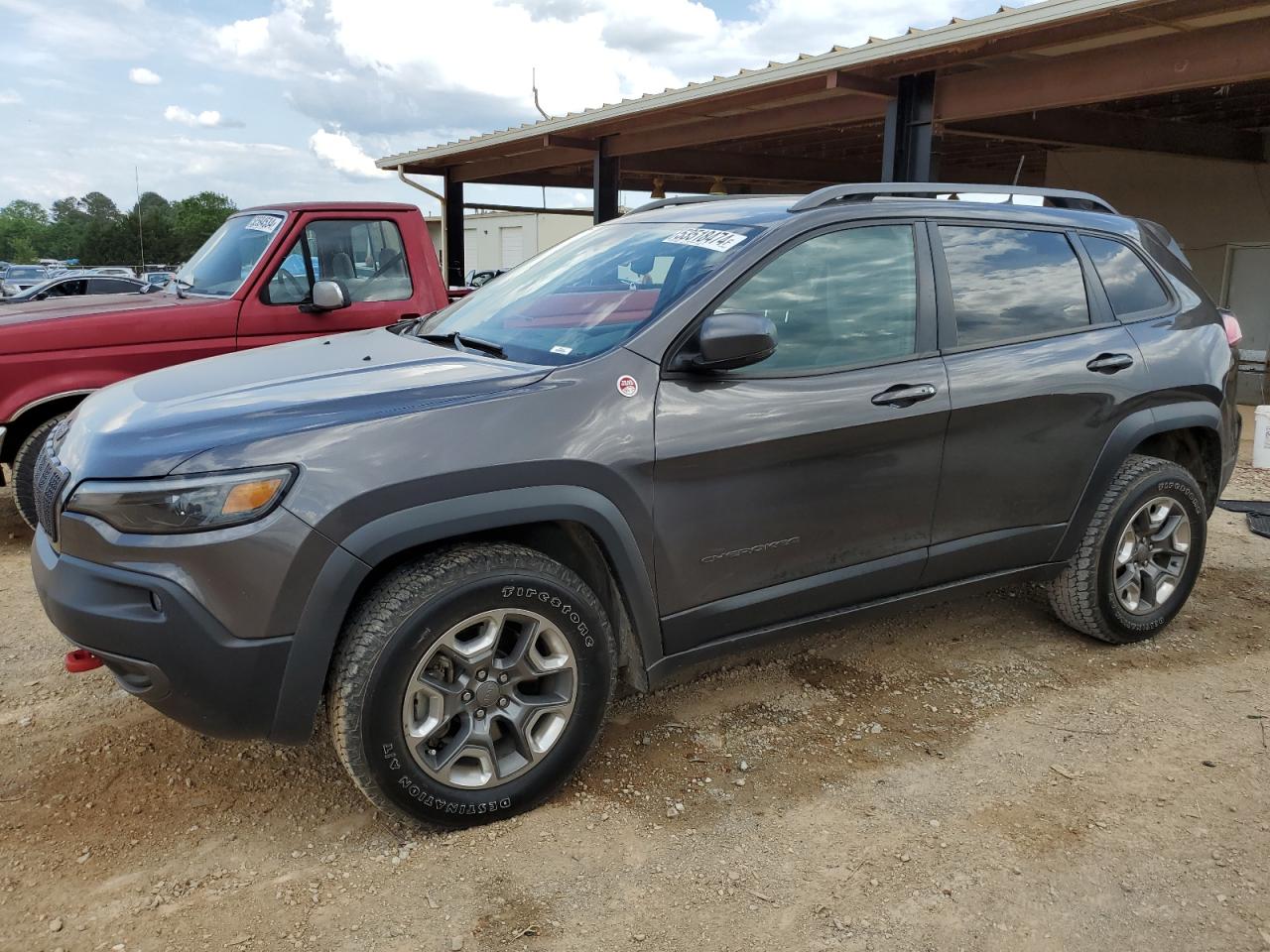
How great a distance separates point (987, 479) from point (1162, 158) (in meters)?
14.0

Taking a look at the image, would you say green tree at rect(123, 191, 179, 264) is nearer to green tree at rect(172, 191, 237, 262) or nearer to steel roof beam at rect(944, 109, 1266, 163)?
green tree at rect(172, 191, 237, 262)

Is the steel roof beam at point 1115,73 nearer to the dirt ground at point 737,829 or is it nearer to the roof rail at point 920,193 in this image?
the roof rail at point 920,193

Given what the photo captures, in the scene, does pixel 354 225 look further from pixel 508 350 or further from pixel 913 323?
pixel 913 323

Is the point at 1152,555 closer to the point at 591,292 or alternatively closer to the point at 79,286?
the point at 591,292

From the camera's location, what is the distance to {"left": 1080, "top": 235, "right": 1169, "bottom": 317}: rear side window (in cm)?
403

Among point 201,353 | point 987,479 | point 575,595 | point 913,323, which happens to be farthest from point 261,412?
point 201,353

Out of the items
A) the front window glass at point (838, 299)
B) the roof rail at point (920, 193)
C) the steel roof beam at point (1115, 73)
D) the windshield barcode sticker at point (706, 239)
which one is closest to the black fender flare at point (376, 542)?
the front window glass at point (838, 299)

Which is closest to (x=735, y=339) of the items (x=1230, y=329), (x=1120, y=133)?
(x=1230, y=329)

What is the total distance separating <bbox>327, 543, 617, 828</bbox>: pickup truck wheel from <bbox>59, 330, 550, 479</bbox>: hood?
0.47 m

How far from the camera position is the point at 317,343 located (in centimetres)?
369

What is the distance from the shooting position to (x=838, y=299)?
3.38m

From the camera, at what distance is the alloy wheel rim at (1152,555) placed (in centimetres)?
415

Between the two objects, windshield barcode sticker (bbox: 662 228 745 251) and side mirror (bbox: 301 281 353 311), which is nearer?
windshield barcode sticker (bbox: 662 228 745 251)

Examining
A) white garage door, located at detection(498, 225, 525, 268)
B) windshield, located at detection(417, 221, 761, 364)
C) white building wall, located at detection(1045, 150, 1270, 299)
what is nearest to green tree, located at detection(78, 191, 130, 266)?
white garage door, located at detection(498, 225, 525, 268)
